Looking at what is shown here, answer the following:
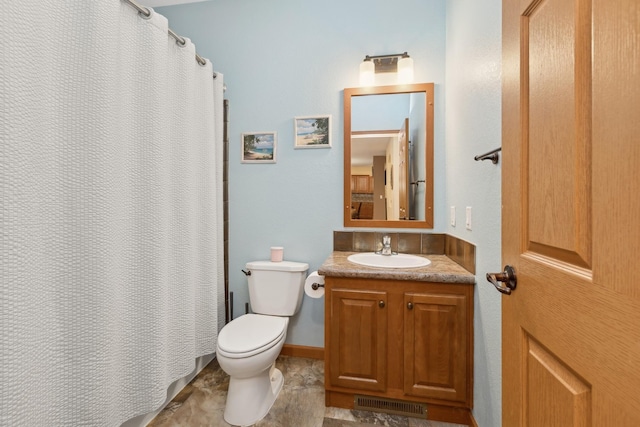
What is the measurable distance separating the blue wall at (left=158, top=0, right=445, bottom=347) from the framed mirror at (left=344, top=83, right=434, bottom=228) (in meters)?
0.08

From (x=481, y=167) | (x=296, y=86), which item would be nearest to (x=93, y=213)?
(x=296, y=86)

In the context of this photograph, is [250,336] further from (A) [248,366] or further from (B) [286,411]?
(B) [286,411]

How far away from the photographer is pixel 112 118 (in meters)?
1.13

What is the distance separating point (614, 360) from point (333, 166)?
1.73 m

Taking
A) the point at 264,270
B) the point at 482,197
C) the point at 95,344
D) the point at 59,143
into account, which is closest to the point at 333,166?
the point at 264,270

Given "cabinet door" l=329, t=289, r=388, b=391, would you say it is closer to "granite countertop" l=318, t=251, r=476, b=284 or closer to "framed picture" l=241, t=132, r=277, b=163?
"granite countertop" l=318, t=251, r=476, b=284

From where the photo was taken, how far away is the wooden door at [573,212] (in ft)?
1.35

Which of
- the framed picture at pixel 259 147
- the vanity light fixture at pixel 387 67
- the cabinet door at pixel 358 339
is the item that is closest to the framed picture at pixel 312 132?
the framed picture at pixel 259 147

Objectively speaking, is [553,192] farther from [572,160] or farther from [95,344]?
[95,344]

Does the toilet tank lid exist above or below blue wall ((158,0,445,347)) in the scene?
below

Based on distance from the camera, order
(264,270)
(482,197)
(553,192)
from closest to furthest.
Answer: (553,192)
(482,197)
(264,270)

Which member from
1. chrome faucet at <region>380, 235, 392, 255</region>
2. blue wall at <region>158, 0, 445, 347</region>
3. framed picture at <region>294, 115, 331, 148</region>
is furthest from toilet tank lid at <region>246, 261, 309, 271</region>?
framed picture at <region>294, 115, 331, 148</region>

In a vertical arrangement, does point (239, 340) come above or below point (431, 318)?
below

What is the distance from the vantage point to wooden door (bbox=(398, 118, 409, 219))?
1.94 meters
